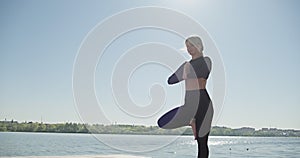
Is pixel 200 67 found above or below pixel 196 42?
below

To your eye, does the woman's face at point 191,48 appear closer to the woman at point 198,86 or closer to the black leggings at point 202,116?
the woman at point 198,86

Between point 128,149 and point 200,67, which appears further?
point 128,149

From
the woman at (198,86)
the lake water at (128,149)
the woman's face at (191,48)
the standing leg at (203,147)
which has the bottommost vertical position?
the lake water at (128,149)

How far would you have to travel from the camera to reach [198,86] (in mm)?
2805

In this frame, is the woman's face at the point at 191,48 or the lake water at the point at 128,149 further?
the lake water at the point at 128,149

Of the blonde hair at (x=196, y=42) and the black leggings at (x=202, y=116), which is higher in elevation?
the blonde hair at (x=196, y=42)

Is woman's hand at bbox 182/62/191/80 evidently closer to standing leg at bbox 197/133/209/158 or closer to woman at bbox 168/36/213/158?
woman at bbox 168/36/213/158

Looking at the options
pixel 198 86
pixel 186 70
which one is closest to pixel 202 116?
pixel 198 86

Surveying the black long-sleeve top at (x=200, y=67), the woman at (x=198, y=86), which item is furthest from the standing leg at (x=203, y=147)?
the black long-sleeve top at (x=200, y=67)

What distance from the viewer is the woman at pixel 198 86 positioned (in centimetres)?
276

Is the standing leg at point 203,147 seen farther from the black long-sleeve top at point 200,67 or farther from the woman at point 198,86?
the black long-sleeve top at point 200,67

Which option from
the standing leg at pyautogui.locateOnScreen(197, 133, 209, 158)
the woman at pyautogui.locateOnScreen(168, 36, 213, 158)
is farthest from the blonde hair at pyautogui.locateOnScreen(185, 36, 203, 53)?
the standing leg at pyautogui.locateOnScreen(197, 133, 209, 158)

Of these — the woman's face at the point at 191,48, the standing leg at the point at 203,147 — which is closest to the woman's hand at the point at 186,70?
the woman's face at the point at 191,48

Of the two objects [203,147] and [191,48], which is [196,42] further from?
[203,147]
